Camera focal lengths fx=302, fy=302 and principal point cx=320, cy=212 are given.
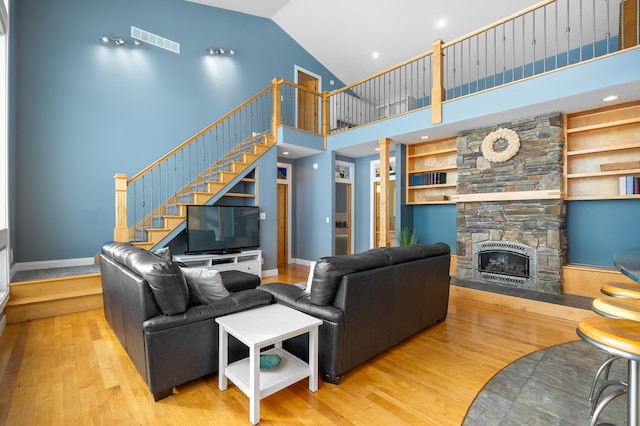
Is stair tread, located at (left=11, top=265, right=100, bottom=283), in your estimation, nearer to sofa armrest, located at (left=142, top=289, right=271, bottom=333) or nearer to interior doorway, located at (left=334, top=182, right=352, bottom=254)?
sofa armrest, located at (left=142, top=289, right=271, bottom=333)

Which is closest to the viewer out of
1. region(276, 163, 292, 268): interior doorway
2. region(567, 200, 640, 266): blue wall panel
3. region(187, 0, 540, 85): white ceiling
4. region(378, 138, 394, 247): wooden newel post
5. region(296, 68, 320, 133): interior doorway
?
region(567, 200, 640, 266): blue wall panel

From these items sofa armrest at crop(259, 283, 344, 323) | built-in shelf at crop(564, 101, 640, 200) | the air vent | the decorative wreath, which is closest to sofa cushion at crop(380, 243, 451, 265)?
sofa armrest at crop(259, 283, 344, 323)

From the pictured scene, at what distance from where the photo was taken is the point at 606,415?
184 cm

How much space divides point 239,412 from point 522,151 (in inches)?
191

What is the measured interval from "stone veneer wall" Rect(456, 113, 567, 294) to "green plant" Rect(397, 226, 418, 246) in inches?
34.9

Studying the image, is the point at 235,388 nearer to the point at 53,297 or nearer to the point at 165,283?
the point at 165,283

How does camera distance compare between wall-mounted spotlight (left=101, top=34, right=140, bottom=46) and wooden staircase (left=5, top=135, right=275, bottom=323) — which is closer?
wooden staircase (left=5, top=135, right=275, bottom=323)

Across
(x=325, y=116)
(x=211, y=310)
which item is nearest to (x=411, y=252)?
(x=211, y=310)

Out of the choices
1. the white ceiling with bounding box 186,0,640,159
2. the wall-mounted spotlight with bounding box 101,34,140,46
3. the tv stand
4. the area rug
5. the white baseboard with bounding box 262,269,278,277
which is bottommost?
the area rug

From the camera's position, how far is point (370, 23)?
21.6 ft

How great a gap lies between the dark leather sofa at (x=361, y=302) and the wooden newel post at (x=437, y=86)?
100 inches

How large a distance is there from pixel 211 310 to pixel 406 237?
433 cm

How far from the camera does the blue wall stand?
4.40 metres

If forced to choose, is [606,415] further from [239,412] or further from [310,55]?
[310,55]
